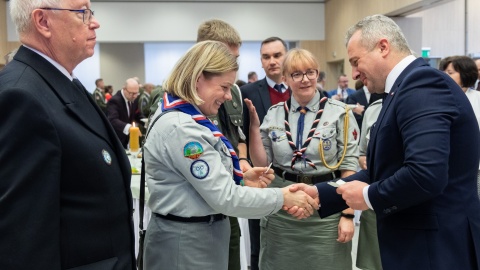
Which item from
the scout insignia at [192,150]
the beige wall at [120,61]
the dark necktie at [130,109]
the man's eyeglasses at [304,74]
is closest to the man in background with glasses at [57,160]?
the scout insignia at [192,150]

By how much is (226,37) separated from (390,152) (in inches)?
45.5

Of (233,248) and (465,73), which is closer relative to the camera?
(233,248)

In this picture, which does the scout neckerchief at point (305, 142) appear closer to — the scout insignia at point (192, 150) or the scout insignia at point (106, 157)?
the scout insignia at point (192, 150)

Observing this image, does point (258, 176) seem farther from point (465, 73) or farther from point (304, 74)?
point (465, 73)

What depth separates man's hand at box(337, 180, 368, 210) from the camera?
182cm

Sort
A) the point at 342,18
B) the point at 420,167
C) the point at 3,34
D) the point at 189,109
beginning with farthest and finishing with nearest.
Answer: the point at 3,34 → the point at 342,18 → the point at 189,109 → the point at 420,167

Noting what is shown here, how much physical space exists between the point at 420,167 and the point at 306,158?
3.33 ft

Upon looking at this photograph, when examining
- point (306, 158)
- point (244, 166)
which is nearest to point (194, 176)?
point (244, 166)

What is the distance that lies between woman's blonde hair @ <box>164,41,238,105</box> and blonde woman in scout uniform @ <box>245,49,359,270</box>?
2.46 feet

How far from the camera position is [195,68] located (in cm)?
181

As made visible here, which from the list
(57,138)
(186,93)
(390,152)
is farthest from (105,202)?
(390,152)

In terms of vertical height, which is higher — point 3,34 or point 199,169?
point 3,34

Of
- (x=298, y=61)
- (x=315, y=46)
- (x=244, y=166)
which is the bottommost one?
(x=244, y=166)

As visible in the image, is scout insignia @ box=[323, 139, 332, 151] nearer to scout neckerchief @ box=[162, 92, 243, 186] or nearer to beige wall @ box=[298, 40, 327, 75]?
scout neckerchief @ box=[162, 92, 243, 186]
